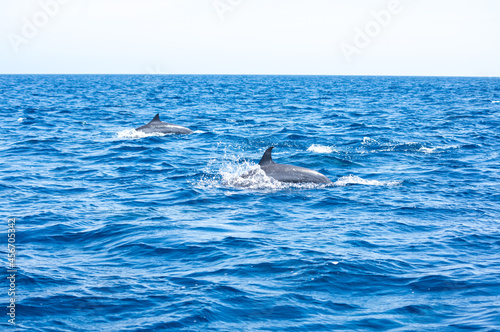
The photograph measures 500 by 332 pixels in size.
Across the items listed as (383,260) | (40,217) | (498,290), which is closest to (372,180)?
(383,260)

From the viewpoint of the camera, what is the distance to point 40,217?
12586 millimetres

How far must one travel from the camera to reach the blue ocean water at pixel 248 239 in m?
7.82

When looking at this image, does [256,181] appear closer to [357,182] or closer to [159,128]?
[357,182]

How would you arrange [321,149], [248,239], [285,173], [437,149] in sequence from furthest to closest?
[437,149], [321,149], [285,173], [248,239]

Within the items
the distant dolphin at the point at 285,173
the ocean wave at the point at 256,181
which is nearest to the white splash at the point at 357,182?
the ocean wave at the point at 256,181

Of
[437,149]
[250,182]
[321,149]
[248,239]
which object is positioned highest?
[437,149]

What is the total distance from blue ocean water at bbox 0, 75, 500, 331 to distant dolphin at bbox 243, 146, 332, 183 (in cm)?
37

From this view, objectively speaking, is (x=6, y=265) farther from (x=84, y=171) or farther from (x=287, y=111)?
(x=287, y=111)

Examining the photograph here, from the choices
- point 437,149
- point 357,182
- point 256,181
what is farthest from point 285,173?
point 437,149

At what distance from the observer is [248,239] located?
36.6ft

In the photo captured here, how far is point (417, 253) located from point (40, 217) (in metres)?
8.31

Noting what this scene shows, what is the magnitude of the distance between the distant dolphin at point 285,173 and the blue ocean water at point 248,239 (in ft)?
1.23

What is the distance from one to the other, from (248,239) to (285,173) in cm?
562

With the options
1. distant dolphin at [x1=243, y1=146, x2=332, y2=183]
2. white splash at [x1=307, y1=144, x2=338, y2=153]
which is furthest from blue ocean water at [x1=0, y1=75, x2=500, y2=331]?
distant dolphin at [x1=243, y1=146, x2=332, y2=183]
